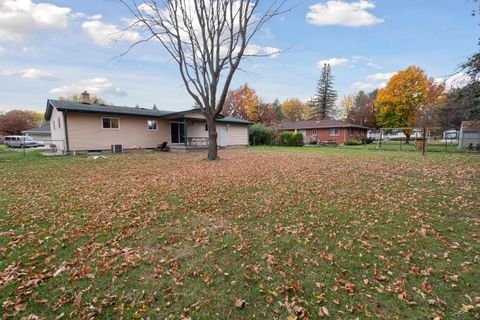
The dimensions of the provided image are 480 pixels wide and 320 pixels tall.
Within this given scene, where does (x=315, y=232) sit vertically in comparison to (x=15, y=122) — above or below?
below

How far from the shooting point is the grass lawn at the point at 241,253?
7.75 feet

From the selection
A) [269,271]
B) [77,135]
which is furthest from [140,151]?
[269,271]

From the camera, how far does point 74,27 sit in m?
11.7

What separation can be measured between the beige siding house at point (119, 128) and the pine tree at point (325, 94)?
3399 cm

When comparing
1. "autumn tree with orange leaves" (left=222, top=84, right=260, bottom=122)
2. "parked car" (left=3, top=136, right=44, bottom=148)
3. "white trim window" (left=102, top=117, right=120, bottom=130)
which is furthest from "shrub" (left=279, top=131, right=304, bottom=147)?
"parked car" (left=3, top=136, right=44, bottom=148)

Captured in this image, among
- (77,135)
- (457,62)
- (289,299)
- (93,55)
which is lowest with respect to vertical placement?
(289,299)

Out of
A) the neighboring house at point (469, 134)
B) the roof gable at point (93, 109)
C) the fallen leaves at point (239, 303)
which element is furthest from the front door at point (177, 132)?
the neighboring house at point (469, 134)

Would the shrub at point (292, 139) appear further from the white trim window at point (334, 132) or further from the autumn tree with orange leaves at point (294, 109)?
the autumn tree with orange leaves at point (294, 109)

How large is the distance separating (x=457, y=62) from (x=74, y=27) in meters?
16.0

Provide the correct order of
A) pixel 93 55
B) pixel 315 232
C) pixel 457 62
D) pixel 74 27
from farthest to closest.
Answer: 1. pixel 93 55
2. pixel 74 27
3. pixel 457 62
4. pixel 315 232

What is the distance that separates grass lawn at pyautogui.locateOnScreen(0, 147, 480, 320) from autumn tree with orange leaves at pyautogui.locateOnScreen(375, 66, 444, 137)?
104 feet

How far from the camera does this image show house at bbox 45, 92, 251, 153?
1538 centimetres

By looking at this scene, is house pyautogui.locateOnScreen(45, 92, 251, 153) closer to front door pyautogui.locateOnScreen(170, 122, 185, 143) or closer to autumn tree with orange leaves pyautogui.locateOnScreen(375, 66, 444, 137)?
front door pyautogui.locateOnScreen(170, 122, 185, 143)

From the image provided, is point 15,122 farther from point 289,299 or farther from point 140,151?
point 289,299
